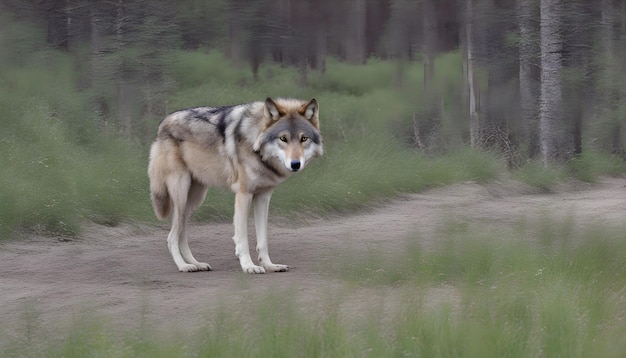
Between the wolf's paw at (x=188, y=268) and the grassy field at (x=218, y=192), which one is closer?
the wolf's paw at (x=188, y=268)

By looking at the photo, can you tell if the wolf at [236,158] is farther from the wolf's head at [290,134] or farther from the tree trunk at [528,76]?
the tree trunk at [528,76]

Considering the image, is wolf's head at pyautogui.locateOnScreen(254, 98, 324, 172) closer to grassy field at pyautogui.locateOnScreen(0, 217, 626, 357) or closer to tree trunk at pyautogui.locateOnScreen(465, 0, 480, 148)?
grassy field at pyautogui.locateOnScreen(0, 217, 626, 357)

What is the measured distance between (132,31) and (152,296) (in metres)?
9.96

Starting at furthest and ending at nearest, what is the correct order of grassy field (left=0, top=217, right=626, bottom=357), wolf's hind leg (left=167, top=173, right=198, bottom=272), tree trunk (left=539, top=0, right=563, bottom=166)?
1. tree trunk (left=539, top=0, right=563, bottom=166)
2. wolf's hind leg (left=167, top=173, right=198, bottom=272)
3. grassy field (left=0, top=217, right=626, bottom=357)

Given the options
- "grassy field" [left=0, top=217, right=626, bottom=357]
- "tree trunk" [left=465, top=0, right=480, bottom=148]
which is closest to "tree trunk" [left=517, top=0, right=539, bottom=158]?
"tree trunk" [left=465, top=0, right=480, bottom=148]

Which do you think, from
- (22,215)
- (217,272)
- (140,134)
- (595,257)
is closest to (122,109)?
(140,134)

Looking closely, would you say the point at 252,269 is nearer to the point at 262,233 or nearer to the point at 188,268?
the point at 262,233

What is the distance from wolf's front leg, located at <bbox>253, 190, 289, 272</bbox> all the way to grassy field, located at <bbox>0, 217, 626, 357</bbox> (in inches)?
44.7

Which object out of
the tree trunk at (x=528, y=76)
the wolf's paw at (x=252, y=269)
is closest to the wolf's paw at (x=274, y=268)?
the wolf's paw at (x=252, y=269)

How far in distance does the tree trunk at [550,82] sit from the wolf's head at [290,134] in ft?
33.7

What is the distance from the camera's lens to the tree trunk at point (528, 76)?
1895 cm

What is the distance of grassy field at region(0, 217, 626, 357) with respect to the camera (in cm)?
453

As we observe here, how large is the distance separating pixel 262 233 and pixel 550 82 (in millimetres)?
10982

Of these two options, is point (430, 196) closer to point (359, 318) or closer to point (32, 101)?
point (32, 101)
